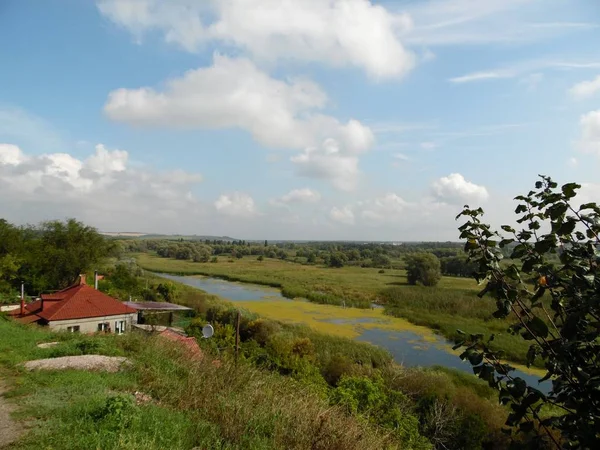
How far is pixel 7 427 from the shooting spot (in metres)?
4.30

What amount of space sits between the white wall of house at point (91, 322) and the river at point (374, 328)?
33.9ft

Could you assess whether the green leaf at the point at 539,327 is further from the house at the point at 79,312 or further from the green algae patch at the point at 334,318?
the green algae patch at the point at 334,318

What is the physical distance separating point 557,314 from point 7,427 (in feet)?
17.8

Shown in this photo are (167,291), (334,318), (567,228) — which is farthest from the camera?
(167,291)

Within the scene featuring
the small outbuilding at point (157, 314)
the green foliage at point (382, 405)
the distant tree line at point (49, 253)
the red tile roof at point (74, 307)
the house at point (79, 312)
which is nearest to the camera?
the green foliage at point (382, 405)

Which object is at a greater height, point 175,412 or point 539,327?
point 539,327

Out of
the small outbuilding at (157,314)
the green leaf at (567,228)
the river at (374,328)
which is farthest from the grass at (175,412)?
the small outbuilding at (157,314)

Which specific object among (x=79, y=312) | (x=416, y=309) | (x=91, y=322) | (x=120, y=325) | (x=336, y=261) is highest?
(x=79, y=312)

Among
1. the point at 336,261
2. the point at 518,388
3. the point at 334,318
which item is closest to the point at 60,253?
the point at 334,318

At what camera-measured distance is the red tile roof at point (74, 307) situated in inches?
678

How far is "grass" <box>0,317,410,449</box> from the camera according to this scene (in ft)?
13.1

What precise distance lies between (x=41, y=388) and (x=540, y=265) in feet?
21.8

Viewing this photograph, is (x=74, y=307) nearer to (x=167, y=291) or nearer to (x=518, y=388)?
(x=167, y=291)

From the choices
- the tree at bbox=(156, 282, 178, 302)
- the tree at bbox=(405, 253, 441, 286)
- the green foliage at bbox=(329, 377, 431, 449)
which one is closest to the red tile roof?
the green foliage at bbox=(329, 377, 431, 449)
